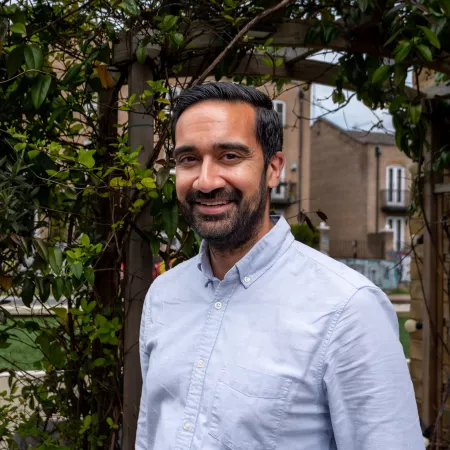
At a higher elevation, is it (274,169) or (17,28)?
(17,28)

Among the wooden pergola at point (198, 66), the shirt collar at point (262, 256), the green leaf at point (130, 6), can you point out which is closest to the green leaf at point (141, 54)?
the wooden pergola at point (198, 66)

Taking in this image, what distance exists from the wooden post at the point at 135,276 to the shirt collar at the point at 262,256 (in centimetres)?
107

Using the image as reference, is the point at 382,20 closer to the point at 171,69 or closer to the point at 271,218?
the point at 171,69

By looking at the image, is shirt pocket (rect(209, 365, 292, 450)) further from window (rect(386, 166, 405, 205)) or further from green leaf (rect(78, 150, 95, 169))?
window (rect(386, 166, 405, 205))

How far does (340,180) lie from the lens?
115ft

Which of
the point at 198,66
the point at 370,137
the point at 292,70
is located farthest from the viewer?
the point at 370,137

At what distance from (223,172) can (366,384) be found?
55cm

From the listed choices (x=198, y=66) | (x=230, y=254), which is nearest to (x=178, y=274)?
(x=230, y=254)

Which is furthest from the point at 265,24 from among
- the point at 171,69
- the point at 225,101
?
the point at 225,101

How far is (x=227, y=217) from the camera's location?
1.44 meters

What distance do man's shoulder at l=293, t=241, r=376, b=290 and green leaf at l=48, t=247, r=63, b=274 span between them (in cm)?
103

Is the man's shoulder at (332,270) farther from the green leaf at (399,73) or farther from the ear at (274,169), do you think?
the green leaf at (399,73)

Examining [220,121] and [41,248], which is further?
[41,248]

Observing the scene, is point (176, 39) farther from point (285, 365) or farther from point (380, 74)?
point (285, 365)
